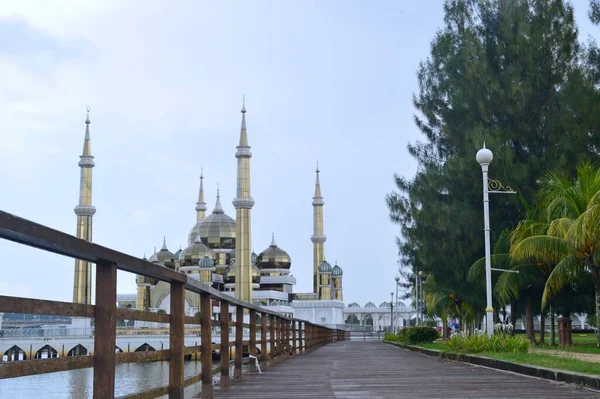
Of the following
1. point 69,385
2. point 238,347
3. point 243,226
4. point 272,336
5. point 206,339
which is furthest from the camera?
point 243,226

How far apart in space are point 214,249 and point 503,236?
202ft

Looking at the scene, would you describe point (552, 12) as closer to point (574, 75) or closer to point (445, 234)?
point (574, 75)

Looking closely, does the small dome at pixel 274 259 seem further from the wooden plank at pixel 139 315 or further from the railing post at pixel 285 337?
the wooden plank at pixel 139 315

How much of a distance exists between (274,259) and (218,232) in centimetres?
686

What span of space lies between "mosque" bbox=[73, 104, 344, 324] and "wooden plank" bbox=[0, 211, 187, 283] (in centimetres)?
5454

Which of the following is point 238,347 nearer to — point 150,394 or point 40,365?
point 150,394

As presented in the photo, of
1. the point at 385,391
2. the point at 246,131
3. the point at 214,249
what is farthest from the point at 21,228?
the point at 214,249

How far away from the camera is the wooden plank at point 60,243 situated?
2816 mm

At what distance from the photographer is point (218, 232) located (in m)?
83.1

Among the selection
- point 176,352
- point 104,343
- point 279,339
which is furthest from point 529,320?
point 104,343

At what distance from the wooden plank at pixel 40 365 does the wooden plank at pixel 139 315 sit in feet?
1.80

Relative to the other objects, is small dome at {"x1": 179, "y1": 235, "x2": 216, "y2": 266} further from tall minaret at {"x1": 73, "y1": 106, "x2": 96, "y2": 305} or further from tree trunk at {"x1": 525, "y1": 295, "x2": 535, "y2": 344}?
tree trunk at {"x1": 525, "y1": 295, "x2": 535, "y2": 344}

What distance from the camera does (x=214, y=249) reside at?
82.8 meters

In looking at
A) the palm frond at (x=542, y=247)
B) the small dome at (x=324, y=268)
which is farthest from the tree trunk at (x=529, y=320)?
the small dome at (x=324, y=268)
